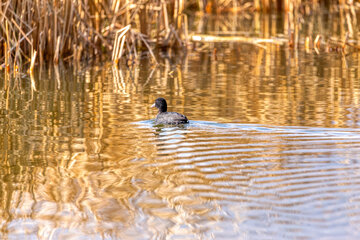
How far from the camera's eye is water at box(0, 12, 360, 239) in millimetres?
4363

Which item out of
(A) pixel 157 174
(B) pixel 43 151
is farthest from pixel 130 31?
(A) pixel 157 174

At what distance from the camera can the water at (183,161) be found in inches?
172

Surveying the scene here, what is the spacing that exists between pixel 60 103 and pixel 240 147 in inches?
144

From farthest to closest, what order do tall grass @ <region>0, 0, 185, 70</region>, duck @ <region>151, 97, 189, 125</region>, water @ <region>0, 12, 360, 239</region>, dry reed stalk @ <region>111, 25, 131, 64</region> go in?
dry reed stalk @ <region>111, 25, 131, 64</region> < tall grass @ <region>0, 0, 185, 70</region> < duck @ <region>151, 97, 189, 125</region> < water @ <region>0, 12, 360, 239</region>

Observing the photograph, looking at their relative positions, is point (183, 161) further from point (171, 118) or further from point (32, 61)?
point (32, 61)

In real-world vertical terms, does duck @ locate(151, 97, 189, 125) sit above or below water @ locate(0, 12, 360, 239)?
above

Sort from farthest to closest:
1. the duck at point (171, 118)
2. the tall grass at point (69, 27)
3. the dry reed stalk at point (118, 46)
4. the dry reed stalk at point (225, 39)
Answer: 1. the dry reed stalk at point (225, 39)
2. the dry reed stalk at point (118, 46)
3. the tall grass at point (69, 27)
4. the duck at point (171, 118)

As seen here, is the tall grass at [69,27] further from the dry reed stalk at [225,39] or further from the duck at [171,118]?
the duck at [171,118]

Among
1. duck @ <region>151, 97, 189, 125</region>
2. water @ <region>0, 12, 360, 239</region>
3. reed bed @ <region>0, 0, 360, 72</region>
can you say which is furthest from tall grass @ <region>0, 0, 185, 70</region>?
duck @ <region>151, 97, 189, 125</region>

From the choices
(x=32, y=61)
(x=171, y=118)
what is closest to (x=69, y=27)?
(x=32, y=61)

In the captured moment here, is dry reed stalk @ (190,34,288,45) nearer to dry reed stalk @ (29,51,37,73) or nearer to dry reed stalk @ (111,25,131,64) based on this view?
dry reed stalk @ (111,25,131,64)

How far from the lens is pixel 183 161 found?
588 cm

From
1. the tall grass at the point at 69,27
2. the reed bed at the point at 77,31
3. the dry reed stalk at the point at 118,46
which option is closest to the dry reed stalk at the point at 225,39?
the reed bed at the point at 77,31

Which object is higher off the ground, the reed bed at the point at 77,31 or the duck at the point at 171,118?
the reed bed at the point at 77,31
